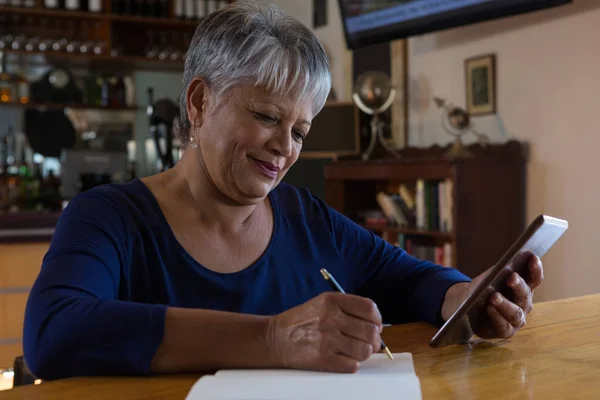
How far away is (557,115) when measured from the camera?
3111 millimetres

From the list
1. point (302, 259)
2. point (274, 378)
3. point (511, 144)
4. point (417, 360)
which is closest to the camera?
point (274, 378)

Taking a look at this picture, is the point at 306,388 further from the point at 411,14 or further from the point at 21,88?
the point at 21,88

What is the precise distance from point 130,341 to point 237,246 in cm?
43

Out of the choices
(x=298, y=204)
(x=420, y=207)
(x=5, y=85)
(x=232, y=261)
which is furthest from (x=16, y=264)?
(x=5, y=85)

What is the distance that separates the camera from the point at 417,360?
0.98 meters

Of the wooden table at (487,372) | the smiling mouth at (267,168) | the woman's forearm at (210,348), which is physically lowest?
the wooden table at (487,372)

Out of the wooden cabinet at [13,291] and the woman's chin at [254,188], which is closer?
the woman's chin at [254,188]

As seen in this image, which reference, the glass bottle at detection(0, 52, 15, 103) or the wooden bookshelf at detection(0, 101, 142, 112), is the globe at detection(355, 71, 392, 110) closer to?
the wooden bookshelf at detection(0, 101, 142, 112)

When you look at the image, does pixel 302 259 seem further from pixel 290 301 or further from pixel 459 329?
pixel 459 329

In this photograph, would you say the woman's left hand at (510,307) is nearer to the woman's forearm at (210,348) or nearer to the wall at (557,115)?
the woman's forearm at (210,348)

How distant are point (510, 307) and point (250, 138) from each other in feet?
1.70

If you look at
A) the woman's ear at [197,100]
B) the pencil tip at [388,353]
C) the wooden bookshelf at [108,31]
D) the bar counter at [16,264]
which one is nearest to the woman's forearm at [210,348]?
the pencil tip at [388,353]

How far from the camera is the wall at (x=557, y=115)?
296cm

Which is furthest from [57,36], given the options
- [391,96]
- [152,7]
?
[391,96]
